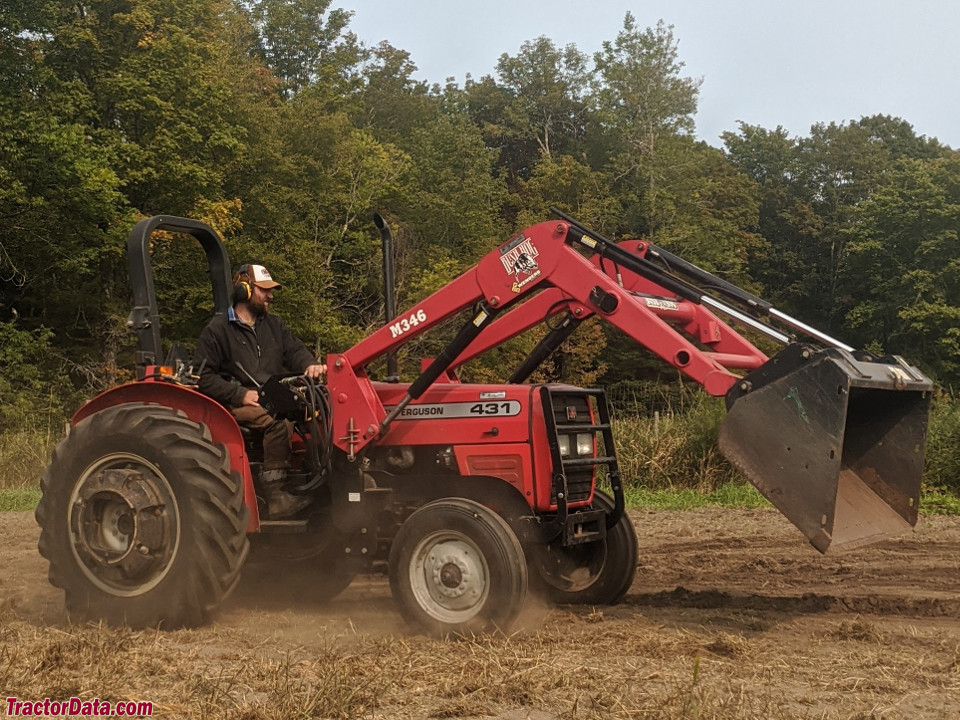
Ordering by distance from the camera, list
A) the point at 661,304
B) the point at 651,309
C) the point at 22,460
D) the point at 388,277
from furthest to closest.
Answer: the point at 22,460 < the point at 388,277 < the point at 661,304 < the point at 651,309

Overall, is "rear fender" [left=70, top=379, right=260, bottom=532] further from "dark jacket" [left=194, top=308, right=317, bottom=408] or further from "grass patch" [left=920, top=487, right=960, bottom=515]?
"grass patch" [left=920, top=487, right=960, bottom=515]

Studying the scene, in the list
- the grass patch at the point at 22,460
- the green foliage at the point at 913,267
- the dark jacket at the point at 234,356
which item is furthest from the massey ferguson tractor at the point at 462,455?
the green foliage at the point at 913,267

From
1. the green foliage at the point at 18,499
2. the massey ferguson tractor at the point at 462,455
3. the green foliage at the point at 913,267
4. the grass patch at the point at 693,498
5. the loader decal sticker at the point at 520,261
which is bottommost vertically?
the grass patch at the point at 693,498

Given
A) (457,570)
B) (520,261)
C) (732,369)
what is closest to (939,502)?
(732,369)

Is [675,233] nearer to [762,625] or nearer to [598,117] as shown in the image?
[598,117]

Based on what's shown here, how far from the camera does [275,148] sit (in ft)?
104

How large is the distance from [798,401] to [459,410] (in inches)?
81.3

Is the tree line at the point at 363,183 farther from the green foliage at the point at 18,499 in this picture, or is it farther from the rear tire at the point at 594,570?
the green foliage at the point at 18,499

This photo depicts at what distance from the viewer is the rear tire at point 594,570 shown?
690 cm

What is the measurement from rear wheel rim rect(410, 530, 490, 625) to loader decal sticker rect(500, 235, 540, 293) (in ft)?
4.76

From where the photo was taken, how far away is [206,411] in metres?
6.74

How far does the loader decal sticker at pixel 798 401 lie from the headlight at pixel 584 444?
1524 mm

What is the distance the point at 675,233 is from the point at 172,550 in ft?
133

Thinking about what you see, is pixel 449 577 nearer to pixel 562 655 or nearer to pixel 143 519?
pixel 562 655
